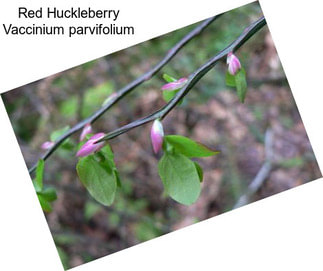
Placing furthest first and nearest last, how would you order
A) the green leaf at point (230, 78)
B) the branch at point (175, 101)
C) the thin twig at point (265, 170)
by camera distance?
the thin twig at point (265, 170)
the green leaf at point (230, 78)
the branch at point (175, 101)

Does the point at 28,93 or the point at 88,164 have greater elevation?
the point at 28,93

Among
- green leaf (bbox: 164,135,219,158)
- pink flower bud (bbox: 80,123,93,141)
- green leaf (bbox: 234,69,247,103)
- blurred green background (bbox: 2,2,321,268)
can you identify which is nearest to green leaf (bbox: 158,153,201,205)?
green leaf (bbox: 164,135,219,158)

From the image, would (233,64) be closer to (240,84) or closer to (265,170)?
(240,84)

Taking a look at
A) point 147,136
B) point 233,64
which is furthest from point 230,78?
point 147,136

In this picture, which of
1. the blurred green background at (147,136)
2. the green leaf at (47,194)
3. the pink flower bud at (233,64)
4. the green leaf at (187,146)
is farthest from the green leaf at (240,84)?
the blurred green background at (147,136)

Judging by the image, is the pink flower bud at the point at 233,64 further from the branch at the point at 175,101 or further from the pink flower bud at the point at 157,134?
the pink flower bud at the point at 157,134

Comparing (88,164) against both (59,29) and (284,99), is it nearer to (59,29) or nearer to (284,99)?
(59,29)

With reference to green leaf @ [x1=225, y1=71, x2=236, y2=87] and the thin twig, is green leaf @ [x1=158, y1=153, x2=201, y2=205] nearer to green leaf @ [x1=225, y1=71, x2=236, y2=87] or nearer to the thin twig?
green leaf @ [x1=225, y1=71, x2=236, y2=87]

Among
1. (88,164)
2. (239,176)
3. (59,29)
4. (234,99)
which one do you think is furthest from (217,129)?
(88,164)
